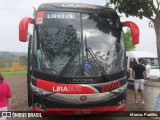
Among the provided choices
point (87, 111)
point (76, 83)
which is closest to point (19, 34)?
point (76, 83)

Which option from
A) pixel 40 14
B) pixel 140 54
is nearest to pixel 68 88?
pixel 40 14

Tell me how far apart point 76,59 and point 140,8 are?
160 inches

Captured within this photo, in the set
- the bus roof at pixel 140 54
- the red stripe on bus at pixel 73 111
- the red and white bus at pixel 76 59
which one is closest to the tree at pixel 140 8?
the red and white bus at pixel 76 59

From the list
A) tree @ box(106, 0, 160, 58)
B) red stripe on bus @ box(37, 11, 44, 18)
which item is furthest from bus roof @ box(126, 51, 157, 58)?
red stripe on bus @ box(37, 11, 44, 18)

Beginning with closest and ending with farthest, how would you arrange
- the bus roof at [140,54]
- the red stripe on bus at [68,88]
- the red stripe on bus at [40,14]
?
1. the red stripe on bus at [68,88]
2. the red stripe on bus at [40,14]
3. the bus roof at [140,54]

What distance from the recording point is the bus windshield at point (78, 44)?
8505 mm

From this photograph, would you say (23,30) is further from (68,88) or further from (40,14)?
(68,88)

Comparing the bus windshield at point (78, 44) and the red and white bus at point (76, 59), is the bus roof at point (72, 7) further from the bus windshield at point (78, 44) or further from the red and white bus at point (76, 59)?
the bus windshield at point (78, 44)

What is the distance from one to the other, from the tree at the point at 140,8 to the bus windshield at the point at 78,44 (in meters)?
1.96

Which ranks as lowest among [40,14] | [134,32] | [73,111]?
[73,111]

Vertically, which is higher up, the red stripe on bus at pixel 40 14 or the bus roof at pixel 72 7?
the bus roof at pixel 72 7

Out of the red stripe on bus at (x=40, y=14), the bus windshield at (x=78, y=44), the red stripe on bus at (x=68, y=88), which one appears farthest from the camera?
the red stripe on bus at (x=40, y=14)

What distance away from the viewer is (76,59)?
8.55 m

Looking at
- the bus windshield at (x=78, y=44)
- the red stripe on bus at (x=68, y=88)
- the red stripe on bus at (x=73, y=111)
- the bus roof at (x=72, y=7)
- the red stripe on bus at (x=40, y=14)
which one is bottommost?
the red stripe on bus at (x=73, y=111)
